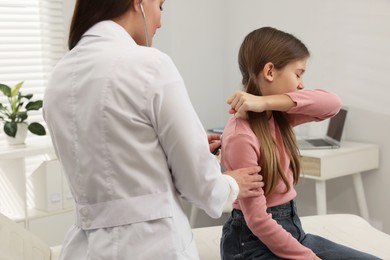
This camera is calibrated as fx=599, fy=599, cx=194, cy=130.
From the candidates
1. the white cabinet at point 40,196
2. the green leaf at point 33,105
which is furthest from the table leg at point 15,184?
the green leaf at point 33,105

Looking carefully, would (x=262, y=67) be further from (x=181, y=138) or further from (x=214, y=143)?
(x=181, y=138)

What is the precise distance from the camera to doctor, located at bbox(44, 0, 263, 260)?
1.08 meters

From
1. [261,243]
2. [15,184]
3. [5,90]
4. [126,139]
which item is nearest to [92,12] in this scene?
[126,139]

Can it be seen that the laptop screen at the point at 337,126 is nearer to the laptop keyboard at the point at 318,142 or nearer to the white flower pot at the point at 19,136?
the laptop keyboard at the point at 318,142

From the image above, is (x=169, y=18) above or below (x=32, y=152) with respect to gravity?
above

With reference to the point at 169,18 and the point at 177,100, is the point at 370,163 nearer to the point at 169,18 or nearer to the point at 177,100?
the point at 169,18

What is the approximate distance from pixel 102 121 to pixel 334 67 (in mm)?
2442

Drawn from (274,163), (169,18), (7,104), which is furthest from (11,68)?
(274,163)

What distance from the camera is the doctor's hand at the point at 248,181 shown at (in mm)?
1362

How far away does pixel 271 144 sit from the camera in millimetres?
1517

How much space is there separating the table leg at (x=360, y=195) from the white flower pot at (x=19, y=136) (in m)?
1.75

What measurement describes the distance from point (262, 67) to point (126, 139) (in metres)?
0.59

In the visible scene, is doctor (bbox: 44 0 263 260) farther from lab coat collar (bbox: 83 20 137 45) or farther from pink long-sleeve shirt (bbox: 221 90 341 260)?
pink long-sleeve shirt (bbox: 221 90 341 260)

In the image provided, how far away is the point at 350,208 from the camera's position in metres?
3.32
